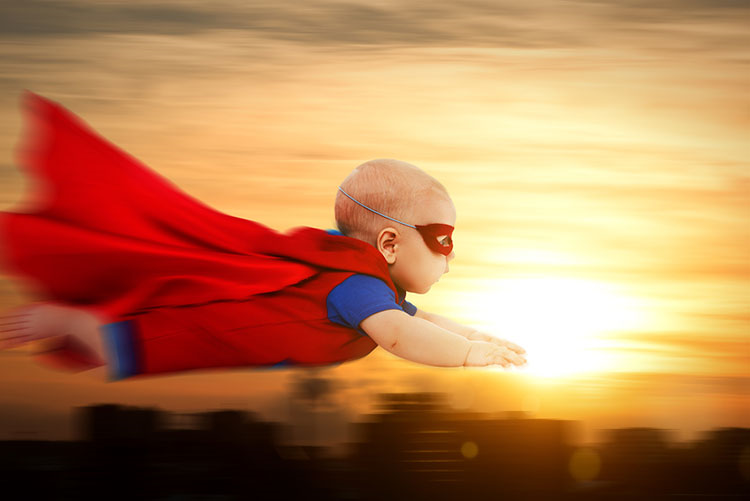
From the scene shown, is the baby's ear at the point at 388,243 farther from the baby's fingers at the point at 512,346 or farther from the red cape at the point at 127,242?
the baby's fingers at the point at 512,346

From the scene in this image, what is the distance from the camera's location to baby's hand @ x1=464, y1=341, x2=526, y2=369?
348cm

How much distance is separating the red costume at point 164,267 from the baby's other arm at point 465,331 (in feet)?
0.86

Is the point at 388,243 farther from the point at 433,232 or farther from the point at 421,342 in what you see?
the point at 421,342

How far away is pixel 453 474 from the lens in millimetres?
13680

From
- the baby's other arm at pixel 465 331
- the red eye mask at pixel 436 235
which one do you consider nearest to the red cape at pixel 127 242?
the red eye mask at pixel 436 235

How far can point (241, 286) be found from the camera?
366cm

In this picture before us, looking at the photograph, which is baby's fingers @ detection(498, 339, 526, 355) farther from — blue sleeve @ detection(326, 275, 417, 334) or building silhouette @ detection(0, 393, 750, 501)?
building silhouette @ detection(0, 393, 750, 501)

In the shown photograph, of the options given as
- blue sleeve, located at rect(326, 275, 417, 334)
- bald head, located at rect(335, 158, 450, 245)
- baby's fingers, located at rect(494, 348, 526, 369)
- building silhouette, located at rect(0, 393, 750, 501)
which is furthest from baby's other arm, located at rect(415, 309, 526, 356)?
building silhouette, located at rect(0, 393, 750, 501)

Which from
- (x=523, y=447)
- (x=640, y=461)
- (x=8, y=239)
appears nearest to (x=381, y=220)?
(x=8, y=239)

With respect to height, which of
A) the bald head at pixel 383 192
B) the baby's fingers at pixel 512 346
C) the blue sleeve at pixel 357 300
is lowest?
the baby's fingers at pixel 512 346

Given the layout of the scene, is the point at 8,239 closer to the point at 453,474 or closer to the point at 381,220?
the point at 381,220

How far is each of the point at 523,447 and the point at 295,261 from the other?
12.5m

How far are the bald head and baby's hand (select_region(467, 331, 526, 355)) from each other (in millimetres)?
734

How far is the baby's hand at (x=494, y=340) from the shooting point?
3.69 m
